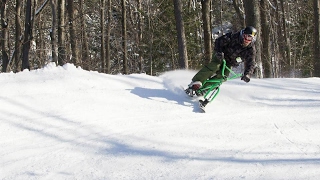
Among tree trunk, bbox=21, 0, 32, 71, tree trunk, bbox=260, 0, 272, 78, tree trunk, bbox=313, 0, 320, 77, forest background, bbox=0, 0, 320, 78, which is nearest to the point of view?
tree trunk, bbox=21, 0, 32, 71

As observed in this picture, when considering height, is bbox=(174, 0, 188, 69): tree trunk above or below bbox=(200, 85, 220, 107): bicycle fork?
above

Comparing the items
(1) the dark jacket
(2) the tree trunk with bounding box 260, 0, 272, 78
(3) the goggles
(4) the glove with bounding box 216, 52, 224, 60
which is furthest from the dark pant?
(2) the tree trunk with bounding box 260, 0, 272, 78

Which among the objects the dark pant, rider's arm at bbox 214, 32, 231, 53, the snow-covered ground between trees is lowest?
the snow-covered ground between trees

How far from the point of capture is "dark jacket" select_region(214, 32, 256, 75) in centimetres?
658

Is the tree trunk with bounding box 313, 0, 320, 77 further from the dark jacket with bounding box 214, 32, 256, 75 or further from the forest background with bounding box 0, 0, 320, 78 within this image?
the dark jacket with bounding box 214, 32, 256, 75

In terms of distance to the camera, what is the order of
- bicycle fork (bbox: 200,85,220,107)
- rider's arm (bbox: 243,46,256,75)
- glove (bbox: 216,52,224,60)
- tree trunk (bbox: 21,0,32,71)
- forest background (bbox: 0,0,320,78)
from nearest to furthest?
1. bicycle fork (bbox: 200,85,220,107)
2. rider's arm (bbox: 243,46,256,75)
3. glove (bbox: 216,52,224,60)
4. tree trunk (bbox: 21,0,32,71)
5. forest background (bbox: 0,0,320,78)

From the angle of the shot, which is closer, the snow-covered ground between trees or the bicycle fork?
the snow-covered ground between trees

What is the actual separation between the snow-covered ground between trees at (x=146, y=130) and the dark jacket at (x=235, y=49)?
83 cm

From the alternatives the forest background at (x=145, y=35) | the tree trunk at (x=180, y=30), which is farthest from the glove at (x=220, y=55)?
the tree trunk at (x=180, y=30)

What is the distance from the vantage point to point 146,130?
16.1 ft

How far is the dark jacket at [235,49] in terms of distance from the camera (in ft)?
21.6

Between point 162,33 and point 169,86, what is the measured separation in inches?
577

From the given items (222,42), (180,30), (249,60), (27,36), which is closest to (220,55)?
(222,42)

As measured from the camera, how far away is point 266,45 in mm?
14781
